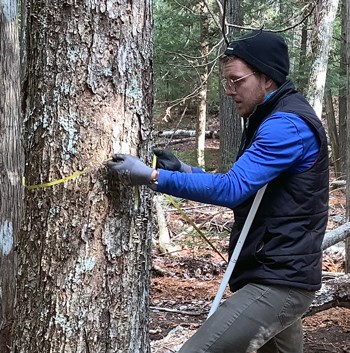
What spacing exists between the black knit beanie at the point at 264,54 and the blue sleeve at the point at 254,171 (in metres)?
0.33

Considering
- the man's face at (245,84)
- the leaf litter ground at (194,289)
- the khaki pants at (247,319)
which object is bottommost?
the leaf litter ground at (194,289)

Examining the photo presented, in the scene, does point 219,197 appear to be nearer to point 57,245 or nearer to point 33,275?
point 57,245

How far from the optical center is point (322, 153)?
9.62 ft

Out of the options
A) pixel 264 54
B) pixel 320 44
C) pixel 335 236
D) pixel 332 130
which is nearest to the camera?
pixel 264 54

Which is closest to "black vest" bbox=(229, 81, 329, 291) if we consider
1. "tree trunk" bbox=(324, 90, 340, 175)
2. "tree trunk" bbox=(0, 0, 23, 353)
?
"tree trunk" bbox=(0, 0, 23, 353)

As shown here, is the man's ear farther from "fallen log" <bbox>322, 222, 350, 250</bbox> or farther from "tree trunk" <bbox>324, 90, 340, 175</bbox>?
"tree trunk" <bbox>324, 90, 340, 175</bbox>

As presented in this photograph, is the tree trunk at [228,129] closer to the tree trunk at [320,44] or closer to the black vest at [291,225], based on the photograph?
the tree trunk at [320,44]

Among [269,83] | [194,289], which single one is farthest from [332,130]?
[269,83]

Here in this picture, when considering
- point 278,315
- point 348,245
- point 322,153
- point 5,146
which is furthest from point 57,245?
point 348,245

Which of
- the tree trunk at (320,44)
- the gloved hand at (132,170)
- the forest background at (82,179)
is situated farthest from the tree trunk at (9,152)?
the tree trunk at (320,44)

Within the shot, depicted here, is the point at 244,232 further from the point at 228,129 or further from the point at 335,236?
the point at 228,129

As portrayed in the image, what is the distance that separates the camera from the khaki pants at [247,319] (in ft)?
9.38

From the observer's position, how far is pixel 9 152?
6121mm

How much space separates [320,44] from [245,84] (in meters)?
6.89
